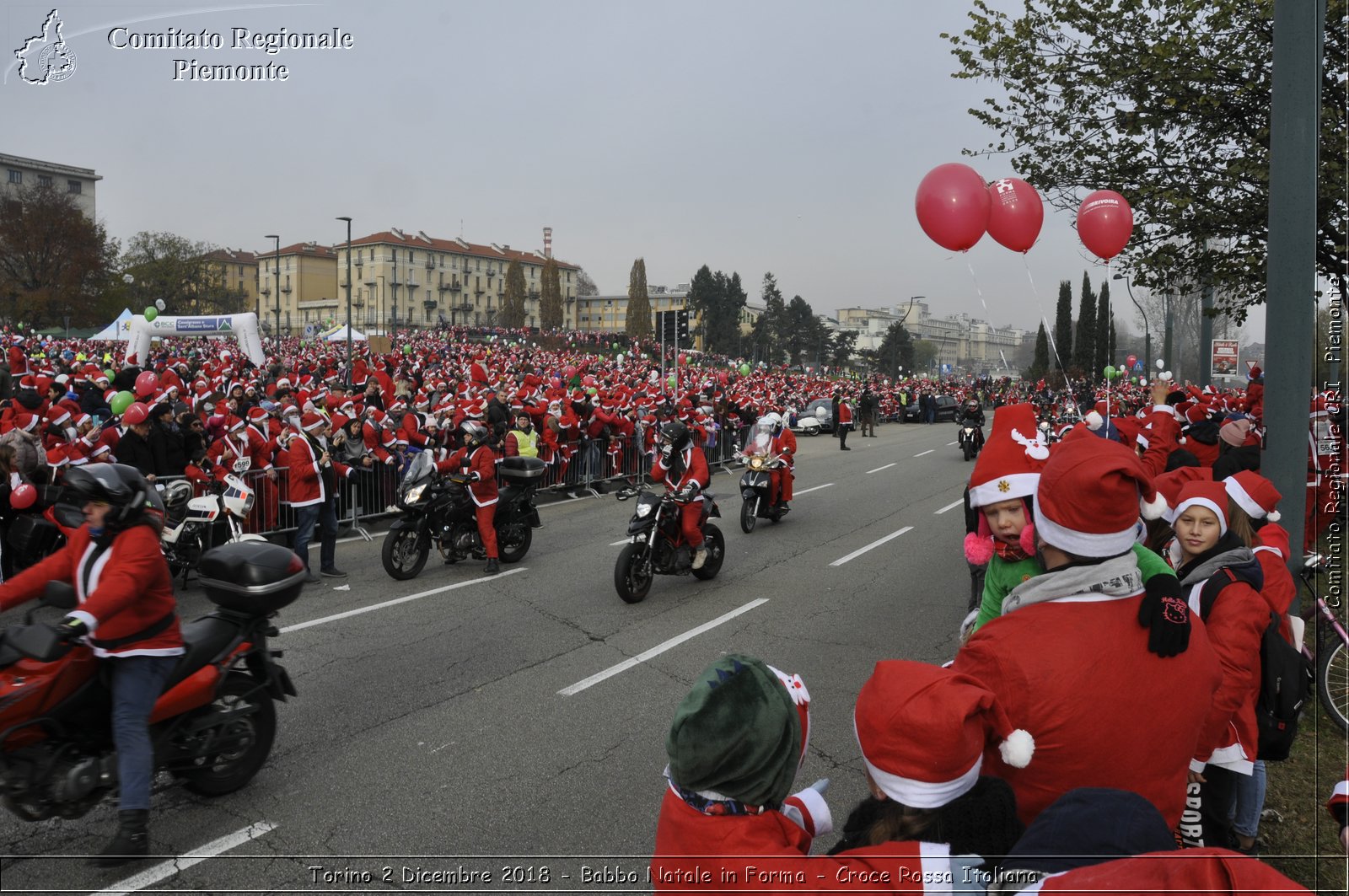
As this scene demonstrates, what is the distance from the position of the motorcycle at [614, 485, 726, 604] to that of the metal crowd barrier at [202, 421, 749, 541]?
4.23 metres

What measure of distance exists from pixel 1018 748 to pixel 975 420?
24.2 metres

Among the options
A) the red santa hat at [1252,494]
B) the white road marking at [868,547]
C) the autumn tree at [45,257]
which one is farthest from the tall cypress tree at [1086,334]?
the autumn tree at [45,257]

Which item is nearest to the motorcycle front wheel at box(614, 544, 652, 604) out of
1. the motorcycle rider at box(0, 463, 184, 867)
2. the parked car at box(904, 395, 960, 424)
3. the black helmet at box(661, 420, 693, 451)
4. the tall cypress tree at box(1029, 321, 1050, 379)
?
the black helmet at box(661, 420, 693, 451)

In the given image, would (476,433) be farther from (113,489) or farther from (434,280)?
(434,280)

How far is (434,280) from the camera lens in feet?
399

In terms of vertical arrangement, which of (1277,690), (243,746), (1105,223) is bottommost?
(243,746)

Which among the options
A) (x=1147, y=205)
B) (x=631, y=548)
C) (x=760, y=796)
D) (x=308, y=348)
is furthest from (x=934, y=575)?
(x=308, y=348)

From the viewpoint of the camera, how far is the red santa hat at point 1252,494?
382 cm

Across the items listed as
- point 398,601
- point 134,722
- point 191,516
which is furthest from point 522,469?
point 134,722

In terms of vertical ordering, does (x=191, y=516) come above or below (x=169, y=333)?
below

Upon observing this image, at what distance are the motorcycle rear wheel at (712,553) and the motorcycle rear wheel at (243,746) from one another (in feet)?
17.7

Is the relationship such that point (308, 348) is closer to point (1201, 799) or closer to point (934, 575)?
point (934, 575)

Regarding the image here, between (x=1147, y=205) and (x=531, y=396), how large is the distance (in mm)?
11199

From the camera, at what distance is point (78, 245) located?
167ft
